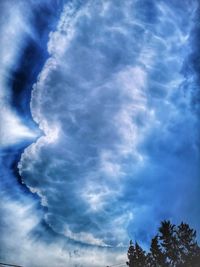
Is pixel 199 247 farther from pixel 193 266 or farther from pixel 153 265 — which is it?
pixel 153 265

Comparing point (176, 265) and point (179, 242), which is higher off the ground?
point (179, 242)

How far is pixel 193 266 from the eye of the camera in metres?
→ 49.2

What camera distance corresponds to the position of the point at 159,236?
56.0m

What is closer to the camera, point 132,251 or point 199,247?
point 199,247

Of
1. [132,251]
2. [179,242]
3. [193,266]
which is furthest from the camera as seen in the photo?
[132,251]

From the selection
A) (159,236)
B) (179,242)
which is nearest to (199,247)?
(179,242)

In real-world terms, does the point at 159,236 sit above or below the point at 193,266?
above

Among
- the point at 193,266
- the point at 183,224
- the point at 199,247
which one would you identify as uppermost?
the point at 183,224

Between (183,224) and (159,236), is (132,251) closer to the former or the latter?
(159,236)

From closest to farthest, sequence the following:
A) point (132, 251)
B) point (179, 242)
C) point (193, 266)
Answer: point (193, 266) → point (179, 242) → point (132, 251)

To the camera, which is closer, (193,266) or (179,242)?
(193,266)

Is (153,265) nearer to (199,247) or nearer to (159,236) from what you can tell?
(159,236)

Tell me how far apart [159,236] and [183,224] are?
5.26 metres

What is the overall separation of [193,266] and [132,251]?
52.2 ft
